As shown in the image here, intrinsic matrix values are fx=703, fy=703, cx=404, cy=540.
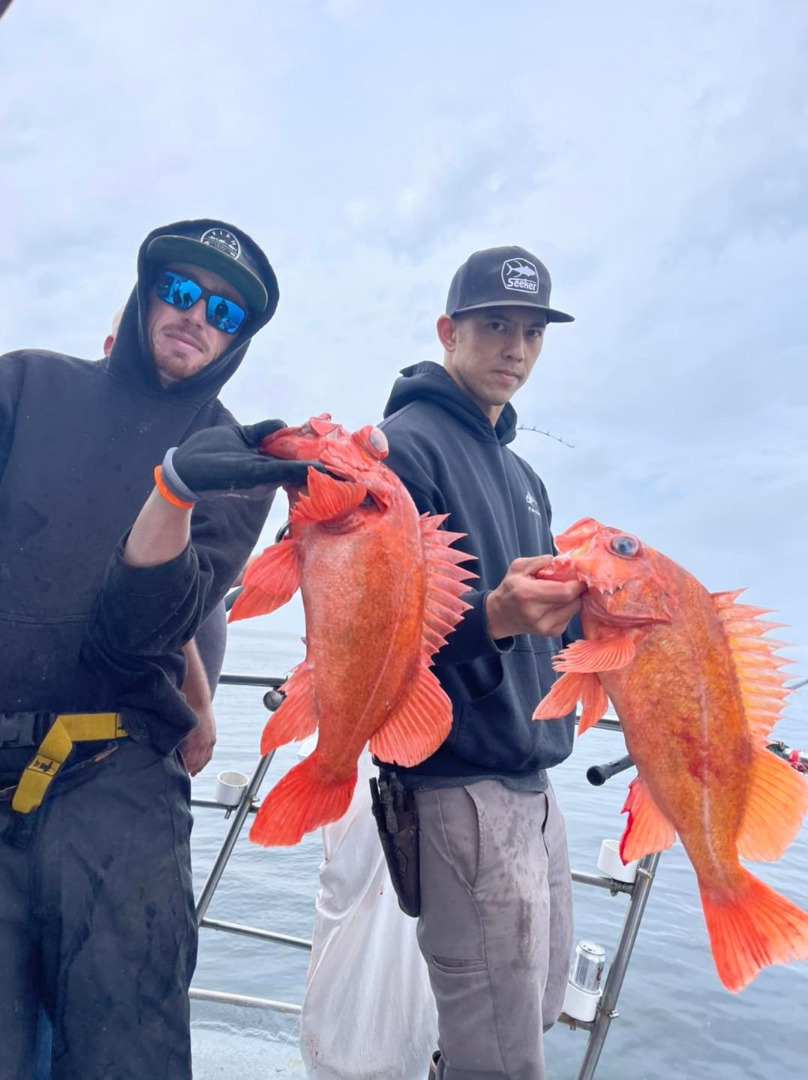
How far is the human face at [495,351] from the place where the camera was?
315 cm

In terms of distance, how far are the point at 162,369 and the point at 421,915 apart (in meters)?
2.29

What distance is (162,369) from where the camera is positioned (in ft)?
9.21

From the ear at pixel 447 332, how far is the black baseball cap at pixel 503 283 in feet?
0.24

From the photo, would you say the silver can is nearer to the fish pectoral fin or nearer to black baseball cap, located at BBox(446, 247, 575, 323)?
the fish pectoral fin

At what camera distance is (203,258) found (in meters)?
2.74

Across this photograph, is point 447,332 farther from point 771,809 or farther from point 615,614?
point 771,809

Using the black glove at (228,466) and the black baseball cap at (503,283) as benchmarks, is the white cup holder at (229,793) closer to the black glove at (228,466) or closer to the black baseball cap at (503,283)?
the black glove at (228,466)

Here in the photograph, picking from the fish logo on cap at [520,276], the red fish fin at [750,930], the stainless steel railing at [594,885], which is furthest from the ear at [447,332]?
the red fish fin at [750,930]

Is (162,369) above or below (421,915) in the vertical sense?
above

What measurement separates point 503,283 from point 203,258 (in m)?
1.27

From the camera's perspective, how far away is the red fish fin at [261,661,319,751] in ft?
6.09

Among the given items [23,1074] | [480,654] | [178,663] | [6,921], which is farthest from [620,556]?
[23,1074]

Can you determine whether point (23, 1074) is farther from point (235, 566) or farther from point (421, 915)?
point (235, 566)

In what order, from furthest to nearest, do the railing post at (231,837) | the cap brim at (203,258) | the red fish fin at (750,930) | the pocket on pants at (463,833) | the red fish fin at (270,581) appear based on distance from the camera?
the railing post at (231,837) < the cap brim at (203,258) < the pocket on pants at (463,833) < the red fish fin at (270,581) < the red fish fin at (750,930)
